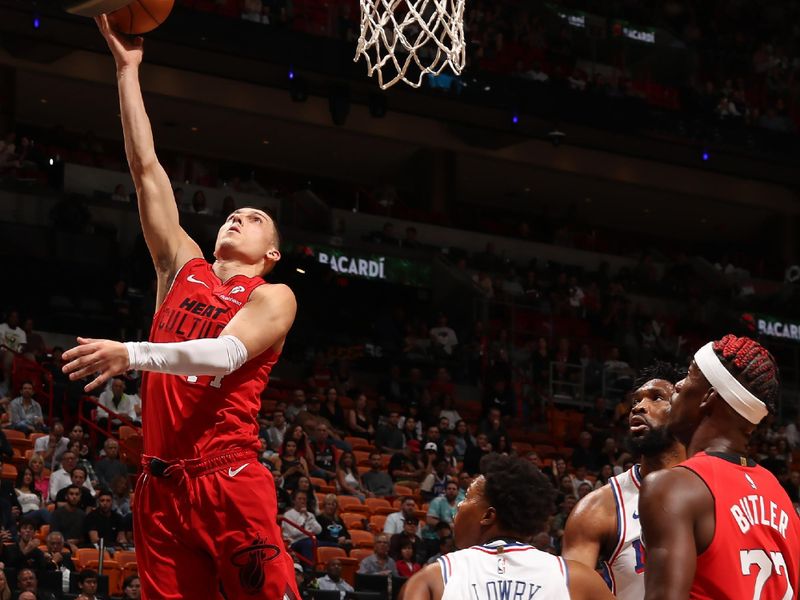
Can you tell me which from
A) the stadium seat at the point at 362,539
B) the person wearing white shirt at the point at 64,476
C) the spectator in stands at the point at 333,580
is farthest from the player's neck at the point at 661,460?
the stadium seat at the point at 362,539

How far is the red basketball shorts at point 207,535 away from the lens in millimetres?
4125

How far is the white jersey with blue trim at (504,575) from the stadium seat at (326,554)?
871cm

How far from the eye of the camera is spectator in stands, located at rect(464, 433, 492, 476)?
1515cm

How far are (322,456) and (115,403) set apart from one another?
2270 millimetres

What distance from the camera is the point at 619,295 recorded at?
72.8ft

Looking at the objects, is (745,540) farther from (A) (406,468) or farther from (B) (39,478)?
(A) (406,468)

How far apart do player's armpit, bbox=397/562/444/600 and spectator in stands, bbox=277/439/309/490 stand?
30.6 feet

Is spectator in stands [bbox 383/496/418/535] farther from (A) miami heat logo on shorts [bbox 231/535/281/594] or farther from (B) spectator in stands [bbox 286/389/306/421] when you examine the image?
(A) miami heat logo on shorts [bbox 231/535/281/594]

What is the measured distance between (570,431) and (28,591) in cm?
1082

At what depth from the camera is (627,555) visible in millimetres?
4703

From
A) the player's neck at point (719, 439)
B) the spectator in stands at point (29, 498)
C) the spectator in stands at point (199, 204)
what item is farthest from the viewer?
the spectator in stands at point (199, 204)

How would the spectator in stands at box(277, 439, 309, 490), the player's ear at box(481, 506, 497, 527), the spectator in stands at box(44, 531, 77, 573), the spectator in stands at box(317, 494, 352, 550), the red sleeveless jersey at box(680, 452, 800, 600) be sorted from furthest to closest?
the spectator in stands at box(277, 439, 309, 490) → the spectator in stands at box(317, 494, 352, 550) → the spectator in stands at box(44, 531, 77, 573) → the player's ear at box(481, 506, 497, 527) → the red sleeveless jersey at box(680, 452, 800, 600)

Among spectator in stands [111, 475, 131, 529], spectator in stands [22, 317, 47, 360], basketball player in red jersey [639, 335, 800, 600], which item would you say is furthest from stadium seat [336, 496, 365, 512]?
basketball player in red jersey [639, 335, 800, 600]

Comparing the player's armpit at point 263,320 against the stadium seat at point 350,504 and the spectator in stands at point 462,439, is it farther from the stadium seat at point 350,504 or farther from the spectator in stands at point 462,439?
the spectator in stands at point 462,439
